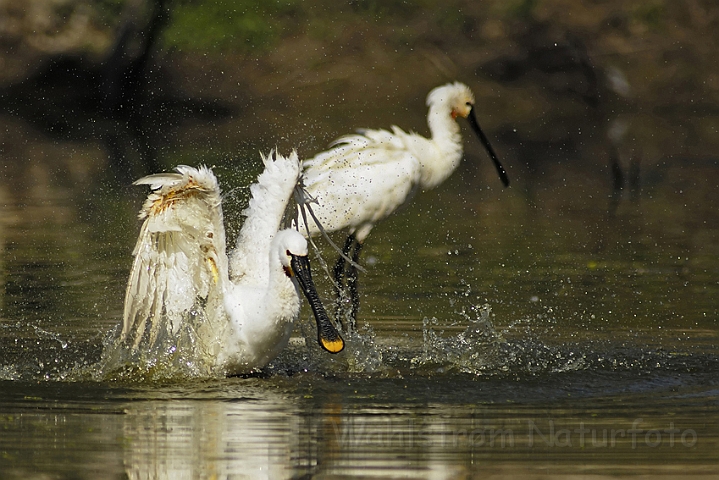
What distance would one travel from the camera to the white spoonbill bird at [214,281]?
8.25 metres

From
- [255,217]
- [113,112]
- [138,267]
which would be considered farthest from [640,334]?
[113,112]

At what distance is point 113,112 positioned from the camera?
99.6 ft

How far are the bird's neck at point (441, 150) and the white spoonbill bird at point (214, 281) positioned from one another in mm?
3488

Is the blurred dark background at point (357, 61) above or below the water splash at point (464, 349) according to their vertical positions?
above

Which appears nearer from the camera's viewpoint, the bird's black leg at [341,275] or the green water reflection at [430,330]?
the green water reflection at [430,330]

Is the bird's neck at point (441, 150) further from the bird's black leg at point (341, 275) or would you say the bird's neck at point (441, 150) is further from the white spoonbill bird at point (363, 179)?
the bird's black leg at point (341, 275)

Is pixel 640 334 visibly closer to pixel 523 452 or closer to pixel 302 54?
pixel 523 452

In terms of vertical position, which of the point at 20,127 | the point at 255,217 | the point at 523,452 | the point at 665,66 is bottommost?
the point at 523,452

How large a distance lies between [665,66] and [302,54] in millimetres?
8517

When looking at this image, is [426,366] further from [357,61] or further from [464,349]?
[357,61]

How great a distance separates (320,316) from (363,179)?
8.69 feet

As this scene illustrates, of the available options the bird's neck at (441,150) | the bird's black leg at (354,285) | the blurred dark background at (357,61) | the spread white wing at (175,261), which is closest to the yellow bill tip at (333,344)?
the spread white wing at (175,261)

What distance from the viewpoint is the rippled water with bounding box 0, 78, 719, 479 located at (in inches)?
256

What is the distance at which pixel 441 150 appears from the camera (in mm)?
12398
